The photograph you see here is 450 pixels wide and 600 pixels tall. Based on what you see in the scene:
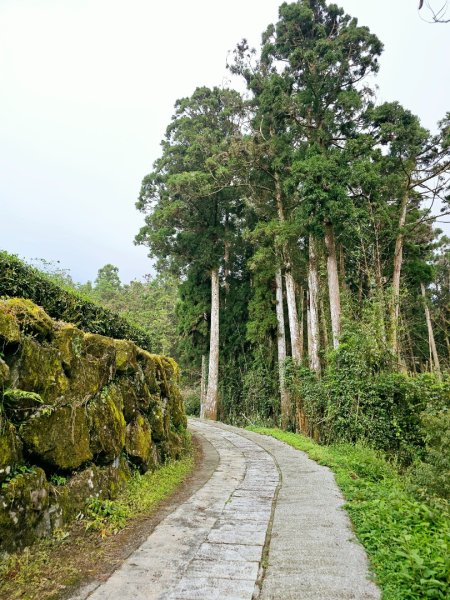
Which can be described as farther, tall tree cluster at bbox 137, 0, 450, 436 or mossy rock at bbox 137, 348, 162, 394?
tall tree cluster at bbox 137, 0, 450, 436

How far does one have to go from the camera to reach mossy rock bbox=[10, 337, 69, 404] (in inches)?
134

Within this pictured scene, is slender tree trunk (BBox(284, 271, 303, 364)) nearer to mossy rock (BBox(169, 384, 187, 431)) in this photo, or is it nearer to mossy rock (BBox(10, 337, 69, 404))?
mossy rock (BBox(169, 384, 187, 431))

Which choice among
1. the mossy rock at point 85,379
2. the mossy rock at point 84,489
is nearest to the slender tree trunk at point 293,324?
the mossy rock at point 84,489

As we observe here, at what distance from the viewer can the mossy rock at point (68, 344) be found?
13.3 feet

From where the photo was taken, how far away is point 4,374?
3.16m

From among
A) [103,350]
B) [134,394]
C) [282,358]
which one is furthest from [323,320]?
[103,350]

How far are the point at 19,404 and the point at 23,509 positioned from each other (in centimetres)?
82

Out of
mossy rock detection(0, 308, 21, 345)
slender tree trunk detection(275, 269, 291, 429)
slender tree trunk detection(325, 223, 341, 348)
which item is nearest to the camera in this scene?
mossy rock detection(0, 308, 21, 345)

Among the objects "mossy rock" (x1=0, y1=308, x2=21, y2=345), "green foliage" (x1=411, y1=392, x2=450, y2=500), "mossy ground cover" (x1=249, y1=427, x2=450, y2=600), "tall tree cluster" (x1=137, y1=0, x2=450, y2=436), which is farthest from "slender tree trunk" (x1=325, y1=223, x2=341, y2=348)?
"mossy rock" (x1=0, y1=308, x2=21, y2=345)

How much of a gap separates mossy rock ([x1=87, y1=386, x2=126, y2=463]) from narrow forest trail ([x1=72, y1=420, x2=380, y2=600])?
103 cm

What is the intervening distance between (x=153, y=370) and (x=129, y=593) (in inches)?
180

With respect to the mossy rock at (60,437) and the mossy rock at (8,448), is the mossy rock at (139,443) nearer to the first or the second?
the mossy rock at (60,437)

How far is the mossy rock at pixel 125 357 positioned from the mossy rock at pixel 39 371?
4.65 feet

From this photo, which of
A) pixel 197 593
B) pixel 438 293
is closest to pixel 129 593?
pixel 197 593
